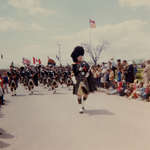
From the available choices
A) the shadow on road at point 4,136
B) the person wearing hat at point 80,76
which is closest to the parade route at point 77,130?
the shadow on road at point 4,136

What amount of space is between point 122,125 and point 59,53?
6853 cm

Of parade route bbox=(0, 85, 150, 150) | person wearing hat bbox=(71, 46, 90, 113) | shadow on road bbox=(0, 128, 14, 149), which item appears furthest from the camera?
person wearing hat bbox=(71, 46, 90, 113)

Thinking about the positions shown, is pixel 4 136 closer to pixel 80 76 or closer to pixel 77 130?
pixel 77 130

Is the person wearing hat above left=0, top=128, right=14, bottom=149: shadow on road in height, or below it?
above

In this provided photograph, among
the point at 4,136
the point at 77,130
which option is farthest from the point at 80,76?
the point at 4,136

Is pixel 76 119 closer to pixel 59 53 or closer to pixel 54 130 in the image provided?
pixel 54 130

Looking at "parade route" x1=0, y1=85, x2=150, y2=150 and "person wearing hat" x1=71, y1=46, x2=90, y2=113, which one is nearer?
"parade route" x1=0, y1=85, x2=150, y2=150

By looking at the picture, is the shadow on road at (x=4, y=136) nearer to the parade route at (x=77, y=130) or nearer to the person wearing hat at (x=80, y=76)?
the parade route at (x=77, y=130)

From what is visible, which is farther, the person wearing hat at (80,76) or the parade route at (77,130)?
the person wearing hat at (80,76)

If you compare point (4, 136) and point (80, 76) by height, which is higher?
point (80, 76)

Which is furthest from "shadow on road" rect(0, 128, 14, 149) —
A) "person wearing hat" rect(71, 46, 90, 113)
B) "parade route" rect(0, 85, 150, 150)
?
"person wearing hat" rect(71, 46, 90, 113)

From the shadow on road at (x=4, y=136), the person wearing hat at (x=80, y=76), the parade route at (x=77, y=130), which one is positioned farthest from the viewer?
the person wearing hat at (x=80, y=76)

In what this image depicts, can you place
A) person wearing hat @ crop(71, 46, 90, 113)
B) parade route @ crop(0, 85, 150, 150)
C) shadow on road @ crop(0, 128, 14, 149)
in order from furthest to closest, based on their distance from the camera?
1. person wearing hat @ crop(71, 46, 90, 113)
2. shadow on road @ crop(0, 128, 14, 149)
3. parade route @ crop(0, 85, 150, 150)

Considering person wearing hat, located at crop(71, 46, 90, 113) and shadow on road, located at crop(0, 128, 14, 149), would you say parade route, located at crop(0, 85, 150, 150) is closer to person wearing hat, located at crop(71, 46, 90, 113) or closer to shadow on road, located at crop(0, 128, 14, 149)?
shadow on road, located at crop(0, 128, 14, 149)
